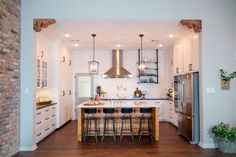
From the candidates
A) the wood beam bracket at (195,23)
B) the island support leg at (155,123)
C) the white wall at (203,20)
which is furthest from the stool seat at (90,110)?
the wood beam bracket at (195,23)

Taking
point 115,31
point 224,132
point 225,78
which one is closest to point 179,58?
point 225,78

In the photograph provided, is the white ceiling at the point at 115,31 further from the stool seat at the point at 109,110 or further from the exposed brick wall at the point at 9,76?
the stool seat at the point at 109,110

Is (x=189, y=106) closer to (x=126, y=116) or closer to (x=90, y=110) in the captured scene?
(x=126, y=116)

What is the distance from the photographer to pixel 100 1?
521cm

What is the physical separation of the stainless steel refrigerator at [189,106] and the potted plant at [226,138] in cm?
66

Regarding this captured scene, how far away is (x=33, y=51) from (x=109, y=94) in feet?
16.0

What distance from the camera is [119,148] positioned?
5.20 metres

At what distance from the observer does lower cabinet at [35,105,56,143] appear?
18.4 feet

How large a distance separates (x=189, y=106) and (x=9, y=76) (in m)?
4.19

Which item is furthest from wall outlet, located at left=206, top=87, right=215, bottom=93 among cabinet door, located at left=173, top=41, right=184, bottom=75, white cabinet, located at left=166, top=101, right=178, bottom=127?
white cabinet, located at left=166, top=101, right=178, bottom=127

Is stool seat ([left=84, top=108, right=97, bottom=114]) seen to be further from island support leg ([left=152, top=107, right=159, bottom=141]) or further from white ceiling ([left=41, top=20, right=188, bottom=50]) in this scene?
white ceiling ([left=41, top=20, right=188, bottom=50])

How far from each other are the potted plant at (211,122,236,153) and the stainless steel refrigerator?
0.66m

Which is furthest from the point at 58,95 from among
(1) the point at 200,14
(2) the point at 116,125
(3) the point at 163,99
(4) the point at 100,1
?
(1) the point at 200,14

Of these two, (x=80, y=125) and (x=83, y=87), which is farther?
(x=83, y=87)
